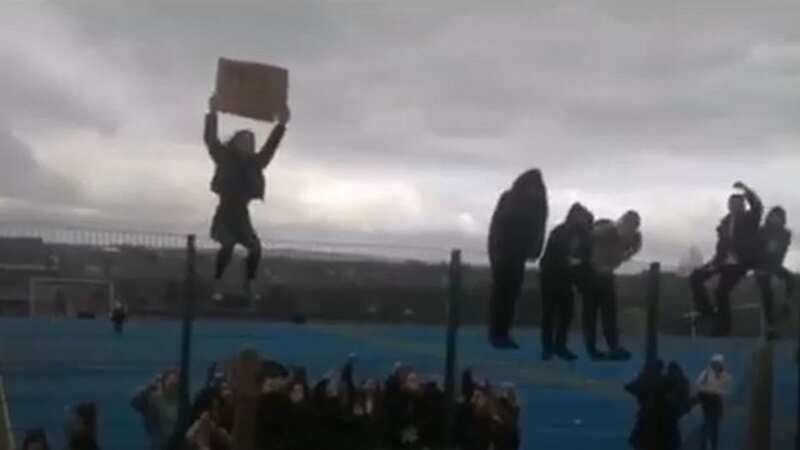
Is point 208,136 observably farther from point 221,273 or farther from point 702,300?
point 702,300

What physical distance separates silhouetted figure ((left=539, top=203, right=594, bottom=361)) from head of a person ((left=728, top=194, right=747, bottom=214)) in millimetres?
444

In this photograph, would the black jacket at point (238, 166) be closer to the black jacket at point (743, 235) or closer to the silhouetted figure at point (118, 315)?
the silhouetted figure at point (118, 315)

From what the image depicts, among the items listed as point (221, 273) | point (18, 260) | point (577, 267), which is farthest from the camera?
point (577, 267)

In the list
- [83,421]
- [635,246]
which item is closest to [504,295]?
[635,246]

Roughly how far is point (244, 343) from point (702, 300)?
1.48 m

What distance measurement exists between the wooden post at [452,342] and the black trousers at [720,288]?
79cm

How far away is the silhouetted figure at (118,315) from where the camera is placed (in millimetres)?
3934

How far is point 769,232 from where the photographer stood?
4617 millimetres

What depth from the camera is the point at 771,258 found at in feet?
15.4

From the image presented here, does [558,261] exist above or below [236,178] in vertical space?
below

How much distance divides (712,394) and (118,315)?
1847 mm

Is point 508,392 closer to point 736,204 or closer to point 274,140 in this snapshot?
point 736,204

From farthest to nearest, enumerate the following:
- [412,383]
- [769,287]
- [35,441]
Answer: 1. [769,287]
2. [412,383]
3. [35,441]

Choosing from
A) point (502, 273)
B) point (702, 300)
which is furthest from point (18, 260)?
point (702, 300)
